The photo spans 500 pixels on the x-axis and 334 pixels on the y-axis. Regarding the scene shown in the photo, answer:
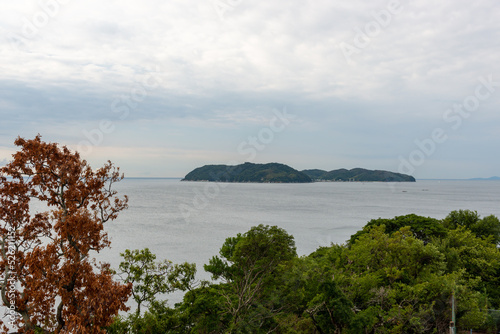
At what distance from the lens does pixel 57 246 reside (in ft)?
30.9

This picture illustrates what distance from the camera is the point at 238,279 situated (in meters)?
22.7

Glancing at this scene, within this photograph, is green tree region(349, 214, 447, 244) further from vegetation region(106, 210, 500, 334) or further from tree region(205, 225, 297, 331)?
tree region(205, 225, 297, 331)

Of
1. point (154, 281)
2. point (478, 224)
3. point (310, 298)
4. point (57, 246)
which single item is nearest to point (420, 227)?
point (478, 224)

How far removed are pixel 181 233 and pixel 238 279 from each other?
6029cm

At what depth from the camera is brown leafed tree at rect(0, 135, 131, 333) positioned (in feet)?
29.0

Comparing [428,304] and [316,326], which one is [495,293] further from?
[316,326]

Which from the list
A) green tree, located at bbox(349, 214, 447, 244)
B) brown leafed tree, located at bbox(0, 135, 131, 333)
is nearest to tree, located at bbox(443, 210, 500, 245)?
green tree, located at bbox(349, 214, 447, 244)

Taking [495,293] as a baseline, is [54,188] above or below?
above

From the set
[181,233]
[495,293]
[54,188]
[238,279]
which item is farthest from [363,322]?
[181,233]

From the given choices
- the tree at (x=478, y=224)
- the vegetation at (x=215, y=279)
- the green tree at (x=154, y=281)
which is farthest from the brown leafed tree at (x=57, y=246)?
the tree at (x=478, y=224)

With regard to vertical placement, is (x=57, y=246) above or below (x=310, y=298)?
above

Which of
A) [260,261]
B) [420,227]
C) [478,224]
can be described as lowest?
[478,224]

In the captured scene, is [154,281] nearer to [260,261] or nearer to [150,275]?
[150,275]

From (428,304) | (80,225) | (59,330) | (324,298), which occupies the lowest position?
(428,304)
